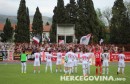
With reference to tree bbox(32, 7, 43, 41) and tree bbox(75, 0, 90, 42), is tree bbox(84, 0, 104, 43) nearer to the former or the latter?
tree bbox(75, 0, 90, 42)

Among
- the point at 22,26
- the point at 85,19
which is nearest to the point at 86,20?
the point at 85,19

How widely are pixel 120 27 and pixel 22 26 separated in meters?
29.8

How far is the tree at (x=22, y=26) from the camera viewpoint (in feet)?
306

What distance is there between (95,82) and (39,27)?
9223 centimetres

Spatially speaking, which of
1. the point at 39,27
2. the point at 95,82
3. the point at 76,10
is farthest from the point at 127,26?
the point at 95,82

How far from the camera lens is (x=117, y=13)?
8444cm

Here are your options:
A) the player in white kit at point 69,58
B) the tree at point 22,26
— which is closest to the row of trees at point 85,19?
the tree at point 22,26

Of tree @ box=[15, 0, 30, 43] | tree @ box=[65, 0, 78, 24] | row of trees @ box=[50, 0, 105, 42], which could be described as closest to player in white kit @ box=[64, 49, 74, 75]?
row of trees @ box=[50, 0, 105, 42]

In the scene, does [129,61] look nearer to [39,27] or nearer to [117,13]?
[117,13]

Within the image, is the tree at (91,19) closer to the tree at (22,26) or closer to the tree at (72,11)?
the tree at (72,11)

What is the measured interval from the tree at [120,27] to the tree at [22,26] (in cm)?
2525

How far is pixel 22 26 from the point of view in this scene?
9475 cm

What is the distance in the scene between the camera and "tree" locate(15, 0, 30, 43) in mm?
93125

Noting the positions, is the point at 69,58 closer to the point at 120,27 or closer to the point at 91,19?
the point at 120,27
